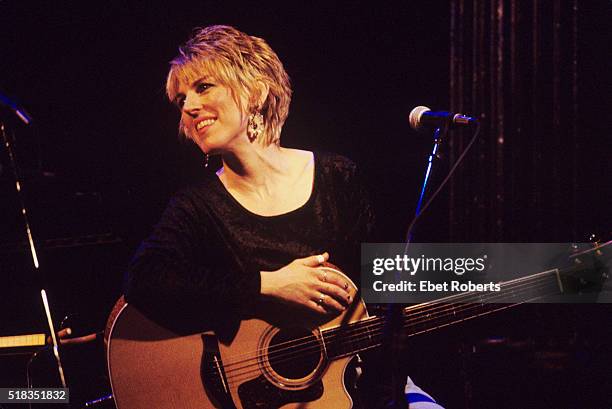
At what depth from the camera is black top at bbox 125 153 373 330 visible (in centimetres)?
237

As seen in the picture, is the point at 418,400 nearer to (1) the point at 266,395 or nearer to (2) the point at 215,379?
(1) the point at 266,395

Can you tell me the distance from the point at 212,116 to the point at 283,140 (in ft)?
1.22

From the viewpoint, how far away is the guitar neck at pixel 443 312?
2369mm

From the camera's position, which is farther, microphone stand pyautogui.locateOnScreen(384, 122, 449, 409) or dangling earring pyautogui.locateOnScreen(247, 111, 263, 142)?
dangling earring pyautogui.locateOnScreen(247, 111, 263, 142)

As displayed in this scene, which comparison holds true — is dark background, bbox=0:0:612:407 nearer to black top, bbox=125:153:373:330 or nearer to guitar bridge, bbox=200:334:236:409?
black top, bbox=125:153:373:330

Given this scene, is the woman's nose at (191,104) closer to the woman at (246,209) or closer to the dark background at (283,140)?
the woman at (246,209)

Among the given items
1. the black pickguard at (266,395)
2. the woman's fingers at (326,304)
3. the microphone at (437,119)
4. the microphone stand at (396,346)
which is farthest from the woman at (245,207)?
the microphone at (437,119)

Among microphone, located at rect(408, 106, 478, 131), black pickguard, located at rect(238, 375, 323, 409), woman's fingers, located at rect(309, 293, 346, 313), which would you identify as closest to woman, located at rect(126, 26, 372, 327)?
woman's fingers, located at rect(309, 293, 346, 313)

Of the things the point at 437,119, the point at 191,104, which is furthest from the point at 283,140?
the point at 437,119

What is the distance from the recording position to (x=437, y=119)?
202 centimetres

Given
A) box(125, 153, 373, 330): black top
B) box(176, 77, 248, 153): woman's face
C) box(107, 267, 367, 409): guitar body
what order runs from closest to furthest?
box(107, 267, 367, 409): guitar body → box(125, 153, 373, 330): black top → box(176, 77, 248, 153): woman's face

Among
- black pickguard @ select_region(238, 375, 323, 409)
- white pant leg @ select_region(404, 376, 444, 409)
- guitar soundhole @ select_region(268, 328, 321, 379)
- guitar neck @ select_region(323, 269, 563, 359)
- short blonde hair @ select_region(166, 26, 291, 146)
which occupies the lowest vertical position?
white pant leg @ select_region(404, 376, 444, 409)

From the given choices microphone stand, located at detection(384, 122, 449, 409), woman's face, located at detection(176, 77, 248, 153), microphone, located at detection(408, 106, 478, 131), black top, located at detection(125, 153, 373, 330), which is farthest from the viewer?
woman's face, located at detection(176, 77, 248, 153)

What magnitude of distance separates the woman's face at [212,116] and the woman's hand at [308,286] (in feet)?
2.20
